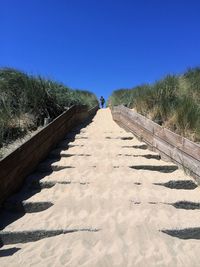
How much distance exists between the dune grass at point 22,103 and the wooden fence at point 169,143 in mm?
1945

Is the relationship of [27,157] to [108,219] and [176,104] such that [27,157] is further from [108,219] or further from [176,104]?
[176,104]

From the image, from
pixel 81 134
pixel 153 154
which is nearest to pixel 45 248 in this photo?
pixel 153 154

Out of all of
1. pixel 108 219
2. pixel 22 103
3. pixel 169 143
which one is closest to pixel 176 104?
pixel 169 143

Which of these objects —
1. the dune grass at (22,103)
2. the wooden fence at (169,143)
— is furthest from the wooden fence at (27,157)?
the wooden fence at (169,143)

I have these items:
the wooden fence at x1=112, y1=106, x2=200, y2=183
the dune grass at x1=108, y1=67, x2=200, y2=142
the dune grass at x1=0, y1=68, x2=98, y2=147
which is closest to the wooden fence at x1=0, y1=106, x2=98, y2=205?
the dune grass at x1=0, y1=68, x2=98, y2=147

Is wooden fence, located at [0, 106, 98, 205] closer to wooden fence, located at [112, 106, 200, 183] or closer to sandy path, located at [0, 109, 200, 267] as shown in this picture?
sandy path, located at [0, 109, 200, 267]

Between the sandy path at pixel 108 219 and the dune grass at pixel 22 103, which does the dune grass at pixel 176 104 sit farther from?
the dune grass at pixel 22 103

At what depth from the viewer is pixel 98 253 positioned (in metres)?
3.13

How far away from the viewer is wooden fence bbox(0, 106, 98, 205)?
157 inches

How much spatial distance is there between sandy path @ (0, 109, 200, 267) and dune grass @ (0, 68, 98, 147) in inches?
52.1

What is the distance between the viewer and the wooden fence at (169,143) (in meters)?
4.50

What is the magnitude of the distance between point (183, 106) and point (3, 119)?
319 cm

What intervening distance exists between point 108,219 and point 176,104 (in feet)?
11.3

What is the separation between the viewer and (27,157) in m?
4.68
